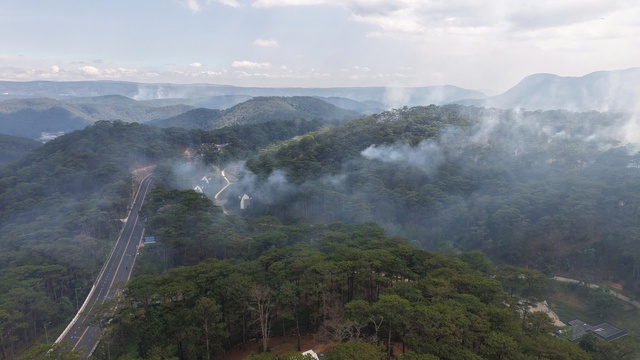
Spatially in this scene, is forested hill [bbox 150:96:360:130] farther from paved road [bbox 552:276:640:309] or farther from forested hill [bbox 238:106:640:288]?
paved road [bbox 552:276:640:309]

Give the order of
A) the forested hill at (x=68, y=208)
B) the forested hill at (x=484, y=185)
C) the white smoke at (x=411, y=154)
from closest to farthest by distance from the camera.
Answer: the forested hill at (x=68, y=208), the forested hill at (x=484, y=185), the white smoke at (x=411, y=154)

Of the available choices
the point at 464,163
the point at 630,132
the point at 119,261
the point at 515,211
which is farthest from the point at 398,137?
the point at 119,261

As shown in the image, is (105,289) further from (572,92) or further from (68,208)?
(572,92)

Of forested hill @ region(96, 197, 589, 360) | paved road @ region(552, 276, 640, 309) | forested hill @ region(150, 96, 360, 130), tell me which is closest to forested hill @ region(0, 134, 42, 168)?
forested hill @ region(150, 96, 360, 130)

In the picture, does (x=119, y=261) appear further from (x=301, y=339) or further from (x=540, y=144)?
Result: (x=540, y=144)

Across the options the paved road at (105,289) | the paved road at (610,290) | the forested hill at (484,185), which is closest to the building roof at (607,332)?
the paved road at (610,290)

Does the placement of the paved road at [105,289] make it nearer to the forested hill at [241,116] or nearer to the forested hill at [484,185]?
the forested hill at [484,185]
